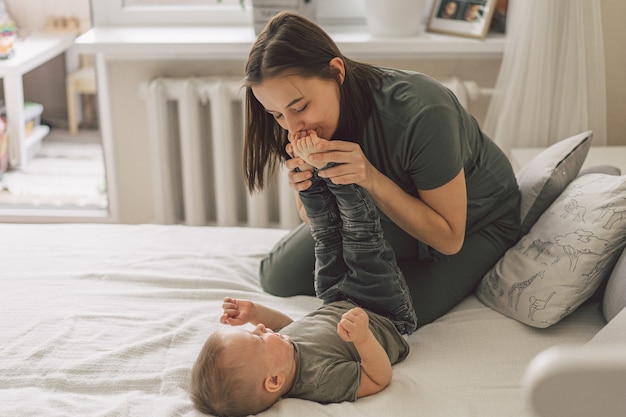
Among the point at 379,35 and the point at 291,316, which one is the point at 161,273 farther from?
the point at 379,35

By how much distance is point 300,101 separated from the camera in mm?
1396

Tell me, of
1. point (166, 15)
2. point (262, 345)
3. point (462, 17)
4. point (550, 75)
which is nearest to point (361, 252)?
point (262, 345)

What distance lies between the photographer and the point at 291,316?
166 cm

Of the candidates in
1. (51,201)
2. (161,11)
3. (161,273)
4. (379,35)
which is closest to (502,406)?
(161,273)

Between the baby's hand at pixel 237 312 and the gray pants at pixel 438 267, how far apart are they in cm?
27

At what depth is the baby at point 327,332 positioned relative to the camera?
127 centimetres

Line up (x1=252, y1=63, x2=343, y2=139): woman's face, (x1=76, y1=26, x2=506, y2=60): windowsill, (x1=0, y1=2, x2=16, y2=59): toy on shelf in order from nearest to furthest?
(x1=252, y1=63, x2=343, y2=139): woman's face → (x1=76, y1=26, x2=506, y2=60): windowsill → (x1=0, y1=2, x2=16, y2=59): toy on shelf

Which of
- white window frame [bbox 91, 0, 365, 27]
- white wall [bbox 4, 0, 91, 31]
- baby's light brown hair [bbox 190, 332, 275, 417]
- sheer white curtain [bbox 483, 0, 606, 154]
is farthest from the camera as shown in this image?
white wall [bbox 4, 0, 91, 31]

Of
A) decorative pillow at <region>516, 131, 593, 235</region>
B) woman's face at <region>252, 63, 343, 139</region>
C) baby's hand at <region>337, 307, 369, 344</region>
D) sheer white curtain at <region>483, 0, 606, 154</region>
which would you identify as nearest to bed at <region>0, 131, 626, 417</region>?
baby's hand at <region>337, 307, 369, 344</region>

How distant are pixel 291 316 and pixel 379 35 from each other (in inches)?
41.5

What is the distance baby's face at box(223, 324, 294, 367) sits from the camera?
4.21 ft

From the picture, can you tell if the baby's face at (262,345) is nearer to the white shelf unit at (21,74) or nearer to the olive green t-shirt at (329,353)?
the olive green t-shirt at (329,353)

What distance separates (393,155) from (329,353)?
0.40 m

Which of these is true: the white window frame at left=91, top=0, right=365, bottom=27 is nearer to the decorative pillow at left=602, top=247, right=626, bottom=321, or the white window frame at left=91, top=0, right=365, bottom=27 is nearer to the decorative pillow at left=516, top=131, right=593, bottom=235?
the decorative pillow at left=516, top=131, right=593, bottom=235
